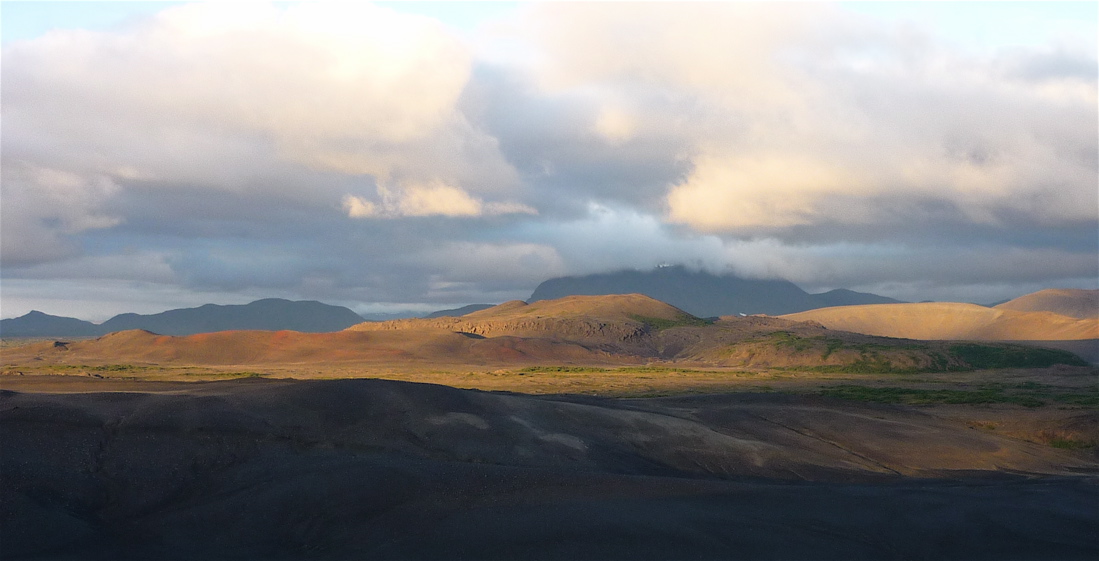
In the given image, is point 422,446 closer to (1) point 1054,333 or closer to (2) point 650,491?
(2) point 650,491

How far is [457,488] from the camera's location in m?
20.2

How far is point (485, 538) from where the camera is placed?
17.2 metres

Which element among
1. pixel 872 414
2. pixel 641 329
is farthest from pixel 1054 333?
pixel 872 414

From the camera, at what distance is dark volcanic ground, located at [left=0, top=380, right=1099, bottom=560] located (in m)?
17.3

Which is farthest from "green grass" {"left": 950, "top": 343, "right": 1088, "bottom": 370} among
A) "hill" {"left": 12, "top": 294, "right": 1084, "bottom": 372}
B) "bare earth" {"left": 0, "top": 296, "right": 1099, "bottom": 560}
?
"bare earth" {"left": 0, "top": 296, "right": 1099, "bottom": 560}

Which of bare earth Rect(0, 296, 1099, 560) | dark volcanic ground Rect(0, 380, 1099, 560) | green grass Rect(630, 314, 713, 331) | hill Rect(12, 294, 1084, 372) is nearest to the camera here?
dark volcanic ground Rect(0, 380, 1099, 560)

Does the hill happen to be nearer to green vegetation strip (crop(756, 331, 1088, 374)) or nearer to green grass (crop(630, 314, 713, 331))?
green vegetation strip (crop(756, 331, 1088, 374))

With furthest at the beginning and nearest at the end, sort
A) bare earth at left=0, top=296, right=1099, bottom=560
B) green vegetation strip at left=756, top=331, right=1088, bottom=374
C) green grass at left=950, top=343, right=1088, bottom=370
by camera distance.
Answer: green grass at left=950, top=343, right=1088, bottom=370 < green vegetation strip at left=756, top=331, right=1088, bottom=374 < bare earth at left=0, top=296, right=1099, bottom=560

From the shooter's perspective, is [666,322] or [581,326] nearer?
[581,326]

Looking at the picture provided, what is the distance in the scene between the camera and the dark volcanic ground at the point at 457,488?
1734 cm

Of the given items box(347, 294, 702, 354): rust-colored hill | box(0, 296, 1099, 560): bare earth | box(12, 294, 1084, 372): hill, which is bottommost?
box(0, 296, 1099, 560): bare earth

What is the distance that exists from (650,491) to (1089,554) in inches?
396

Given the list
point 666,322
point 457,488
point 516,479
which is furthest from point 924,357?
point 457,488

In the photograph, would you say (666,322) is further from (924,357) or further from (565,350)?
(924,357)
